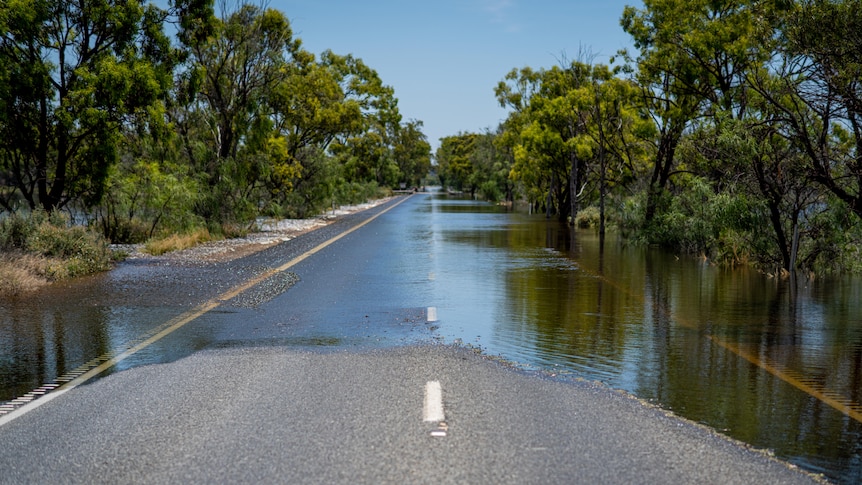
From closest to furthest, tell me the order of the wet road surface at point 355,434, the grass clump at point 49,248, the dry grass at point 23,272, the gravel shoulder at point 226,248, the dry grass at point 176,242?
the wet road surface at point 355,434
the dry grass at point 23,272
the grass clump at point 49,248
the gravel shoulder at point 226,248
the dry grass at point 176,242

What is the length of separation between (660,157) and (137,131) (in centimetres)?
1873

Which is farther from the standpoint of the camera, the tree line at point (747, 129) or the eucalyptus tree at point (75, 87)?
the eucalyptus tree at point (75, 87)

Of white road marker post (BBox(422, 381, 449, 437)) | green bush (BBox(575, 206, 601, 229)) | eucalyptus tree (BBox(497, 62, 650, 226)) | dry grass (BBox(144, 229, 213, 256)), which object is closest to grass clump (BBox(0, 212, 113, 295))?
dry grass (BBox(144, 229, 213, 256))

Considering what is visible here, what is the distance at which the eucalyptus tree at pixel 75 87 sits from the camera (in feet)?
62.1

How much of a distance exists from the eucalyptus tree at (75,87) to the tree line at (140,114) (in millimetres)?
31

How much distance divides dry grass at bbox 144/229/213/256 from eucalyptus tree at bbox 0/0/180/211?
7.38ft

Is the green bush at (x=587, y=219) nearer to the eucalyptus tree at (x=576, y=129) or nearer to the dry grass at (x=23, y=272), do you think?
the eucalyptus tree at (x=576, y=129)

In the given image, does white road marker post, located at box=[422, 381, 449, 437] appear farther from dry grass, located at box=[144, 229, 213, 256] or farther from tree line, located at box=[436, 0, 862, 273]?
dry grass, located at box=[144, 229, 213, 256]

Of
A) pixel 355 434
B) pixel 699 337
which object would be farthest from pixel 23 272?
pixel 699 337

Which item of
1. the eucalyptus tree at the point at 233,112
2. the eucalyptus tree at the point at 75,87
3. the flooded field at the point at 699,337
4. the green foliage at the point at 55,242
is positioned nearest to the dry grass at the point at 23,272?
the green foliage at the point at 55,242

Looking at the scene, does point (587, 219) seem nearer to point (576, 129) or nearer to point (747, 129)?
point (576, 129)

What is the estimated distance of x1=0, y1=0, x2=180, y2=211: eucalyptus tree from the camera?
18938 mm

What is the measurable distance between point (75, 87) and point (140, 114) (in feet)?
5.04

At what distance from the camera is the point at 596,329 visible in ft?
36.2
